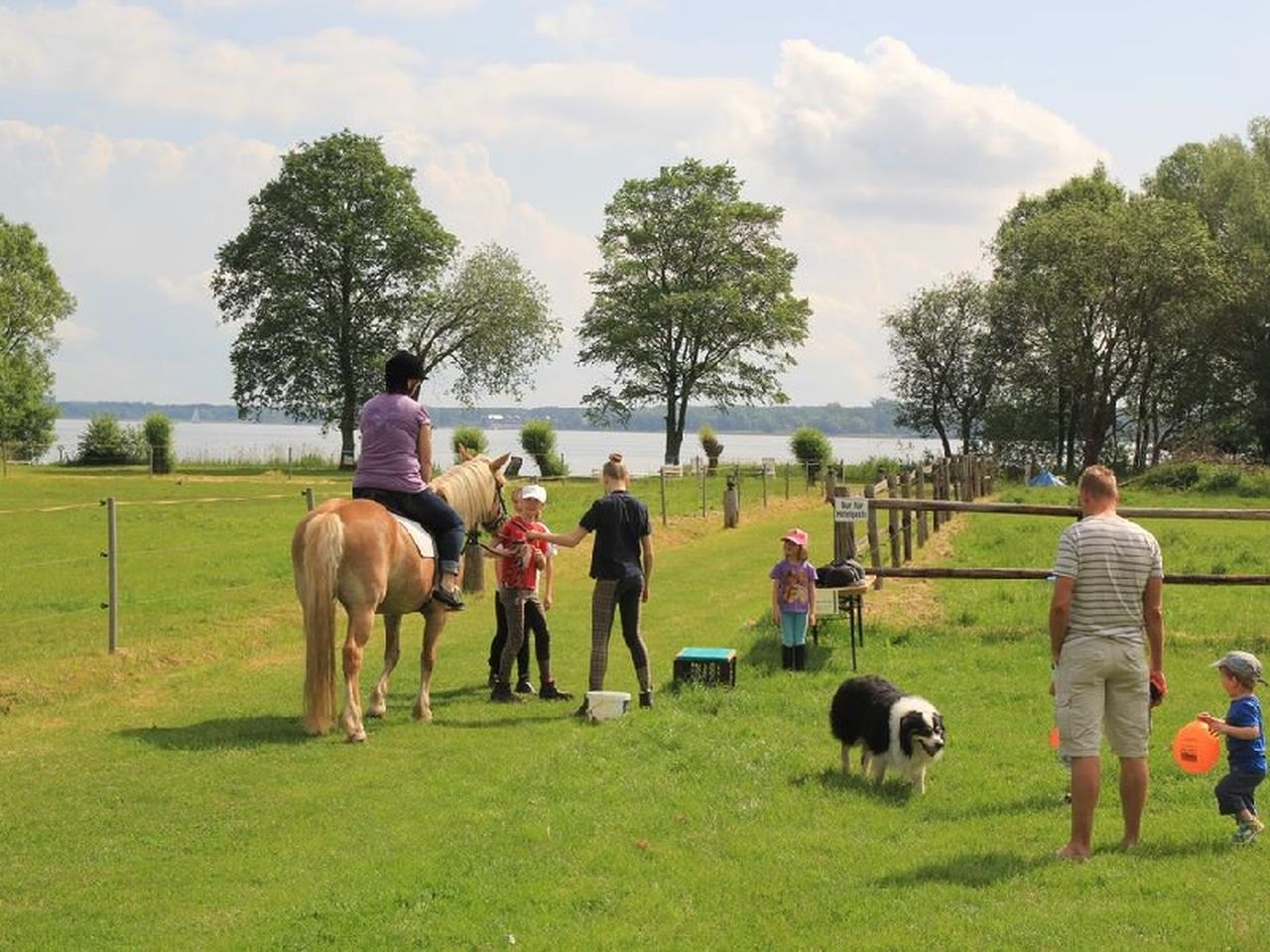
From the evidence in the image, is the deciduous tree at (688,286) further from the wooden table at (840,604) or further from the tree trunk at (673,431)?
the wooden table at (840,604)

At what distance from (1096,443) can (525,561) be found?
4846 centimetres

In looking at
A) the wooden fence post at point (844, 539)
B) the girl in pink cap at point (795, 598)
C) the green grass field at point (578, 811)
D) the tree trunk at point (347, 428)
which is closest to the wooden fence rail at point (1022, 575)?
the green grass field at point (578, 811)

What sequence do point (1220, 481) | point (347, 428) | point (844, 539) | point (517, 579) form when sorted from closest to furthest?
point (517, 579)
point (844, 539)
point (1220, 481)
point (347, 428)

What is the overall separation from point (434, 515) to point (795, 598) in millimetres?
3439

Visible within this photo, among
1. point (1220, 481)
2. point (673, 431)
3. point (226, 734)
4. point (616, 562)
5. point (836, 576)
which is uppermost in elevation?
point (673, 431)

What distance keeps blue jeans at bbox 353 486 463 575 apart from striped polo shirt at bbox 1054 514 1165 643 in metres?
5.30

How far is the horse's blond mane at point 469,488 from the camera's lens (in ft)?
35.9

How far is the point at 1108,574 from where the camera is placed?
6.31m

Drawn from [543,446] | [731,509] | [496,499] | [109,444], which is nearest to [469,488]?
[496,499]

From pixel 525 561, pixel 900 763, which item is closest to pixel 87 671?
pixel 525 561

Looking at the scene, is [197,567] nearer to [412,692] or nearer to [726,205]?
[412,692]

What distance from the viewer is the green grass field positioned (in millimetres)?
5504

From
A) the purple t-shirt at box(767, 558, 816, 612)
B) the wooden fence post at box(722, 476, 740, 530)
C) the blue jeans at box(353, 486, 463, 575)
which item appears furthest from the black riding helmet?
the wooden fence post at box(722, 476, 740, 530)

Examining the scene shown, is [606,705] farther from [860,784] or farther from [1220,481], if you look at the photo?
[1220,481]
